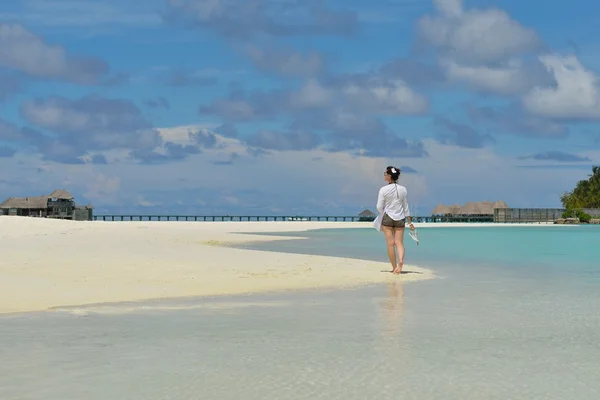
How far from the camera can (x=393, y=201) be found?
1677 centimetres

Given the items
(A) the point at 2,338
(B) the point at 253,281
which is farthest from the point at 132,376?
(B) the point at 253,281

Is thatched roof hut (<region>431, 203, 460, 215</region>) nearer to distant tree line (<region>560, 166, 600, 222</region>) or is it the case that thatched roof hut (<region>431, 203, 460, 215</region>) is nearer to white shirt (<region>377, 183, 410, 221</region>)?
distant tree line (<region>560, 166, 600, 222</region>)

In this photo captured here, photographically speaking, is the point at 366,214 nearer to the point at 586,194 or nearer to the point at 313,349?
the point at 586,194

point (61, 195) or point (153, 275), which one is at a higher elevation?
point (61, 195)

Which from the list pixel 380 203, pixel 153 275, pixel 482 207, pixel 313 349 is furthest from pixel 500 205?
pixel 313 349

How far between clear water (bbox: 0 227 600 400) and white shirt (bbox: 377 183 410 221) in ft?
10.7

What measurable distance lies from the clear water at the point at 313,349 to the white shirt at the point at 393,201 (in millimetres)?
3272

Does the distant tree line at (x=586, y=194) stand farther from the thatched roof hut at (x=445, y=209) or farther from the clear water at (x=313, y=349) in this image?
the clear water at (x=313, y=349)

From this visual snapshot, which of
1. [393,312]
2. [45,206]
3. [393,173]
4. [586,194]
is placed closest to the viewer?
[393,312]

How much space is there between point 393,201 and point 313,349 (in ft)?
28.7

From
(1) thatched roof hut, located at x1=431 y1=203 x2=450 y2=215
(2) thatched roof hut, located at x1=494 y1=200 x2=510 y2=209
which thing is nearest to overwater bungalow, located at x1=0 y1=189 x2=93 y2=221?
(1) thatched roof hut, located at x1=431 y1=203 x2=450 y2=215

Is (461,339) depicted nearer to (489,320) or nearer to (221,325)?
(489,320)

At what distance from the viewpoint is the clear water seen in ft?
21.3

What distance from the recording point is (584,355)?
8.08m
